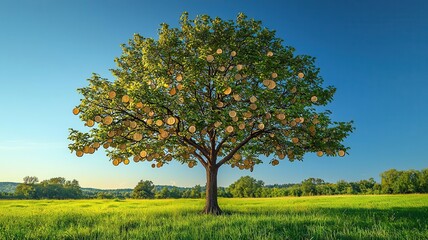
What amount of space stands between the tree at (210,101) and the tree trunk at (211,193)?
7cm

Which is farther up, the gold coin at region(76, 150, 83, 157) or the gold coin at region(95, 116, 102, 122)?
the gold coin at region(95, 116, 102, 122)

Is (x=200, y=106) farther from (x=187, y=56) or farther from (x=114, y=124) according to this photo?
(x=114, y=124)

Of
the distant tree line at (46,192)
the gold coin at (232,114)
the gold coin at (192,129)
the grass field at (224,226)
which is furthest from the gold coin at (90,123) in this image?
the distant tree line at (46,192)

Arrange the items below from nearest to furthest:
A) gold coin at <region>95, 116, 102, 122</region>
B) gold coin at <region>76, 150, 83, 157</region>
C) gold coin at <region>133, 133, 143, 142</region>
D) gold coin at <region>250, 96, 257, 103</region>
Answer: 1. gold coin at <region>250, 96, 257, 103</region>
2. gold coin at <region>95, 116, 102, 122</region>
3. gold coin at <region>76, 150, 83, 157</region>
4. gold coin at <region>133, 133, 143, 142</region>

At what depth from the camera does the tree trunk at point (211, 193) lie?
68.1 feet

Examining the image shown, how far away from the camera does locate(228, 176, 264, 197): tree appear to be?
270 feet

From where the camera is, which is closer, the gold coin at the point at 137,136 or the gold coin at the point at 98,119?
the gold coin at the point at 98,119

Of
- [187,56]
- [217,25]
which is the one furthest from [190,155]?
[217,25]

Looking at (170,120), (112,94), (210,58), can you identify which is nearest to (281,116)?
(210,58)

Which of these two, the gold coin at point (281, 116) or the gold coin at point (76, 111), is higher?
the gold coin at point (76, 111)

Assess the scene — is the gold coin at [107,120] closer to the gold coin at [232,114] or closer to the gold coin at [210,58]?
the gold coin at [210,58]

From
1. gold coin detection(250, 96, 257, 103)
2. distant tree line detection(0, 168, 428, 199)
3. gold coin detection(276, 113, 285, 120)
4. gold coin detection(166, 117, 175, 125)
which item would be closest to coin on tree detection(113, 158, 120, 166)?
gold coin detection(166, 117, 175, 125)

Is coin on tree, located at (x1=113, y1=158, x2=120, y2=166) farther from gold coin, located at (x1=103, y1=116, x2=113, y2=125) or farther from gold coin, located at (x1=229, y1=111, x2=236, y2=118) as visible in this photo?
gold coin, located at (x1=229, y1=111, x2=236, y2=118)

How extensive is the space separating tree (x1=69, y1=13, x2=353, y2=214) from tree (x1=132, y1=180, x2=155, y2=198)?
201ft
